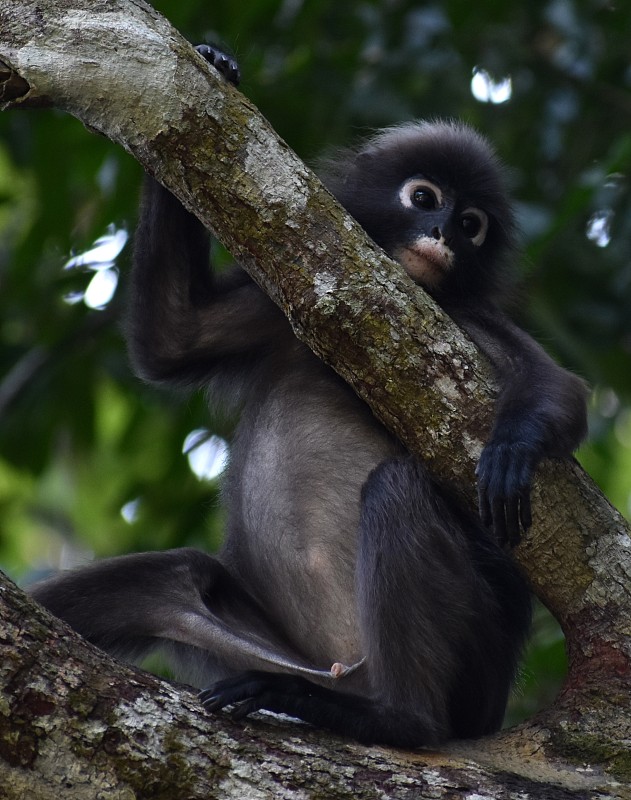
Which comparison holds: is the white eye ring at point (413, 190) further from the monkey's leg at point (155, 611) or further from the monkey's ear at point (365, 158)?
the monkey's leg at point (155, 611)

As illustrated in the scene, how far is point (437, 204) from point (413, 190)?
0.13m

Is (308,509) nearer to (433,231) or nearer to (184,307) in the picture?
(184,307)

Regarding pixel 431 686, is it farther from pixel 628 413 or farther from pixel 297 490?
pixel 628 413

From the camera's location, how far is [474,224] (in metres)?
5.09

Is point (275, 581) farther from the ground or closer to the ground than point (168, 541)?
closer to the ground

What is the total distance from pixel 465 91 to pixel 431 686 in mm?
4124

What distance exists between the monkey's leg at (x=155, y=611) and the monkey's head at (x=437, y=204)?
5.19ft

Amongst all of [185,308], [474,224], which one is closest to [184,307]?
[185,308]

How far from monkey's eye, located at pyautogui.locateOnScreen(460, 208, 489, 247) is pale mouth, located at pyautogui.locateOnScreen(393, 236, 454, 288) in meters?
0.41

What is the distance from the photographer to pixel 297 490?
14.5 ft

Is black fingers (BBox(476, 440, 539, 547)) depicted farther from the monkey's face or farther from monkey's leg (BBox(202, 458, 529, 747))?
the monkey's face

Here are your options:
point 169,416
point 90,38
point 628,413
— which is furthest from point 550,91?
point 90,38

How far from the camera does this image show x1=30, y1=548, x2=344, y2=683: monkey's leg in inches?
161

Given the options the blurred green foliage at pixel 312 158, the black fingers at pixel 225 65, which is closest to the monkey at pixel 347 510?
the black fingers at pixel 225 65
